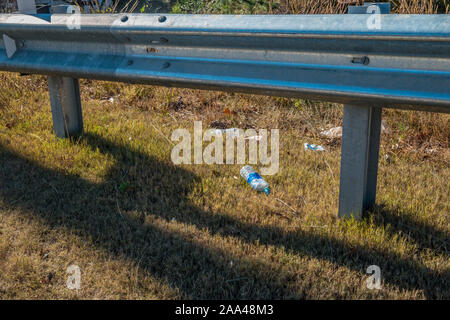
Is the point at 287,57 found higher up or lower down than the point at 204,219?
higher up

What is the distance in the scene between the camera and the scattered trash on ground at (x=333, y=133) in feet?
15.0

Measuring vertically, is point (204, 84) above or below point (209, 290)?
above

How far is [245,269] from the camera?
2.59 meters

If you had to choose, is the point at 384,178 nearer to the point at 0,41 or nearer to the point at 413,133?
the point at 413,133

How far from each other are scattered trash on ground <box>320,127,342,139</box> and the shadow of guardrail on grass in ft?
5.45

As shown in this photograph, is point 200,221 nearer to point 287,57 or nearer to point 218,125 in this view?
point 287,57

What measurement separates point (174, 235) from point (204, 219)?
27 centimetres

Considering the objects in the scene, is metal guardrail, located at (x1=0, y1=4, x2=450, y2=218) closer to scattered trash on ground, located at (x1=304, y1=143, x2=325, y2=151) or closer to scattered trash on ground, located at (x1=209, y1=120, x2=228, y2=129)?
scattered trash on ground, located at (x1=304, y1=143, x2=325, y2=151)

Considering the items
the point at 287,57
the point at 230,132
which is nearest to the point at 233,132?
the point at 230,132

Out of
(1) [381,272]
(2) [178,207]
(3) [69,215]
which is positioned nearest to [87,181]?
(3) [69,215]

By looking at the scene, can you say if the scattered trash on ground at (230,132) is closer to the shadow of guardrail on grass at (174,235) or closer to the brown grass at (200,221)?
the brown grass at (200,221)

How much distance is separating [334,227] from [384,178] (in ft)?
3.11

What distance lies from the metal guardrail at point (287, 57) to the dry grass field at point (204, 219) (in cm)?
38

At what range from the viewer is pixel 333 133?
462 centimetres
